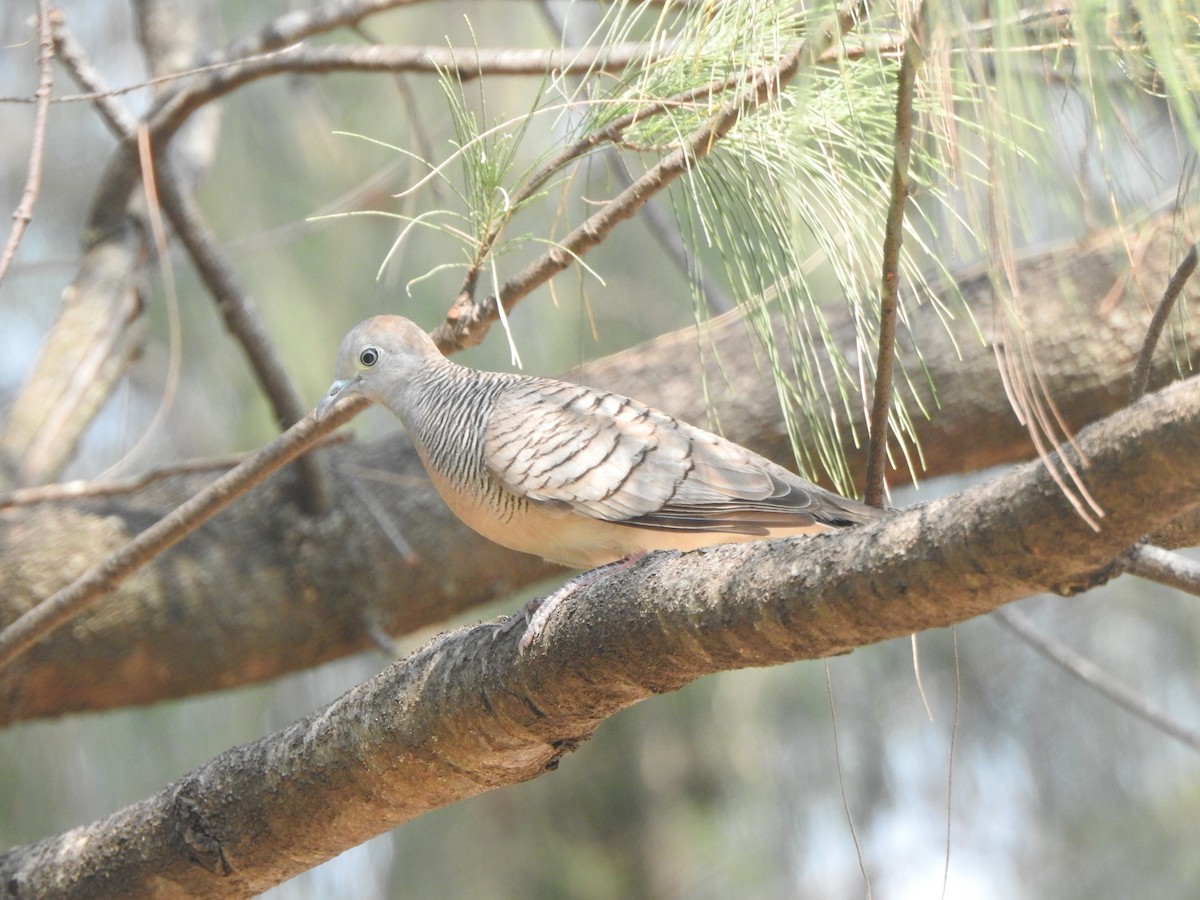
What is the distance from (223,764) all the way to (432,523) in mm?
1357

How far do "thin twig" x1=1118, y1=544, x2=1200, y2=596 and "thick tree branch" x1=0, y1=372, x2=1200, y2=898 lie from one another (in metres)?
0.12

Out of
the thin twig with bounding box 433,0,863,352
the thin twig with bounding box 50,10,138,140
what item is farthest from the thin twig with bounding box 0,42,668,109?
the thin twig with bounding box 433,0,863,352

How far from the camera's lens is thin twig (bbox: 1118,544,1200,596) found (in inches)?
50.7

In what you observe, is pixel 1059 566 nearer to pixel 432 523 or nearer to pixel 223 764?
pixel 223 764

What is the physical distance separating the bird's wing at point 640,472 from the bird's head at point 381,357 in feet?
1.49

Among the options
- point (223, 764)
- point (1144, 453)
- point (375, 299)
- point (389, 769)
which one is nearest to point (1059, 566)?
point (1144, 453)

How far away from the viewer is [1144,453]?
1071 mm

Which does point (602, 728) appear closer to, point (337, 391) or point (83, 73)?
point (337, 391)

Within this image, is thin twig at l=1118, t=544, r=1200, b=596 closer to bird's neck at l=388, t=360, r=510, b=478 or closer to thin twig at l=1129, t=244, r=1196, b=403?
thin twig at l=1129, t=244, r=1196, b=403

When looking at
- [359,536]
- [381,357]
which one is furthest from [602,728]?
[381,357]

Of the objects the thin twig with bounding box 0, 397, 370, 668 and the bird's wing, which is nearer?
the bird's wing

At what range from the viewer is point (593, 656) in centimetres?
164

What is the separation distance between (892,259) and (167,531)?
5.37 feet

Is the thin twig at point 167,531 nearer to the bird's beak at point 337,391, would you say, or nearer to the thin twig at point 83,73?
the bird's beak at point 337,391
